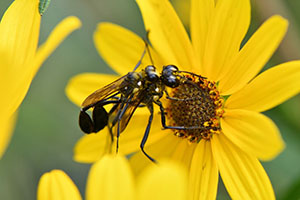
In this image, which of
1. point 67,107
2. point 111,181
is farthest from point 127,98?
point 67,107

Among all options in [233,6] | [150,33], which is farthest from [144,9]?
[233,6]

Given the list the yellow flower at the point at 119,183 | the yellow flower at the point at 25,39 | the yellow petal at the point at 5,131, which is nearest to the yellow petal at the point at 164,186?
the yellow flower at the point at 119,183

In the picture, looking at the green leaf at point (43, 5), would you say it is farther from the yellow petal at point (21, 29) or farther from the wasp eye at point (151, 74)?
the wasp eye at point (151, 74)

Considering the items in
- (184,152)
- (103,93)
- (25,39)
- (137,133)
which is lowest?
(184,152)

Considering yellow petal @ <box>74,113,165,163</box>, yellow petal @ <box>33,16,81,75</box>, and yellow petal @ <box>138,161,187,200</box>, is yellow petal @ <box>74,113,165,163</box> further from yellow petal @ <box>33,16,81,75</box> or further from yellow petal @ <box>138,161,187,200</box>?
yellow petal @ <box>138,161,187,200</box>

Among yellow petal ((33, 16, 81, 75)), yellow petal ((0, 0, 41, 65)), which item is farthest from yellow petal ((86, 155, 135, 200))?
yellow petal ((0, 0, 41, 65))

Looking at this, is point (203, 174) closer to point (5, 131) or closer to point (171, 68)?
point (171, 68)
